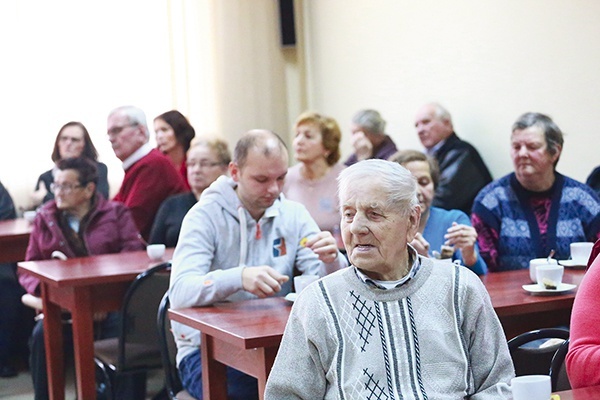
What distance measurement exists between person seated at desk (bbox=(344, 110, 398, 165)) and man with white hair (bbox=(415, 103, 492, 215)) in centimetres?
41

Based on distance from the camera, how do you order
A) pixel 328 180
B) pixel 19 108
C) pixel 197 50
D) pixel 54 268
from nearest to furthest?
pixel 54 268
pixel 328 180
pixel 19 108
pixel 197 50

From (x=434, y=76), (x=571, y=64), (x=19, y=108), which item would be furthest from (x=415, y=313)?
(x=19, y=108)

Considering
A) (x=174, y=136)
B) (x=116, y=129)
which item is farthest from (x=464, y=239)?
(x=174, y=136)

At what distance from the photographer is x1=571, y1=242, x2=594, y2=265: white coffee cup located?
365cm

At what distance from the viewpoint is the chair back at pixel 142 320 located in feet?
12.7

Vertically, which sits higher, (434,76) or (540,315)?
(434,76)

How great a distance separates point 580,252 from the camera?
12.0ft

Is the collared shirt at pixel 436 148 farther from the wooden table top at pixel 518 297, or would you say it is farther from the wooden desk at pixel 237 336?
the wooden desk at pixel 237 336

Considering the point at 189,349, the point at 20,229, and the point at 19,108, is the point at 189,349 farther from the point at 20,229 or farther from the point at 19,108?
the point at 19,108

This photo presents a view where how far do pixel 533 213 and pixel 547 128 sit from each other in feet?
1.30

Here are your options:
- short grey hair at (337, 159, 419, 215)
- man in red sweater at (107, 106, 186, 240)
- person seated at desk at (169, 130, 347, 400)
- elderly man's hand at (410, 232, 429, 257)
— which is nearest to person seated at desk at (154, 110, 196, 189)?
man in red sweater at (107, 106, 186, 240)

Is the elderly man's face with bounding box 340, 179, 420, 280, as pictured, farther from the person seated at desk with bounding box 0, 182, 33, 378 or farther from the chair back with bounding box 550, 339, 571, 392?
the person seated at desk with bounding box 0, 182, 33, 378

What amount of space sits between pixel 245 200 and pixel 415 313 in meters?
1.39

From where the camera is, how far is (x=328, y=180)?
5.98 metres
